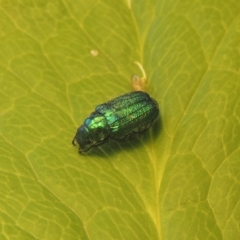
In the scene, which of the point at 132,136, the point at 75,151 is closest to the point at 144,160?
the point at 132,136

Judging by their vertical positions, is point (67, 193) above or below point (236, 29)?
below

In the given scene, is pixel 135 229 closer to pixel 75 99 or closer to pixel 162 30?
pixel 75 99

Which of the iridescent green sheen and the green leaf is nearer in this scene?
the green leaf

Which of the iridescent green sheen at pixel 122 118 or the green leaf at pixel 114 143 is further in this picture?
the iridescent green sheen at pixel 122 118
